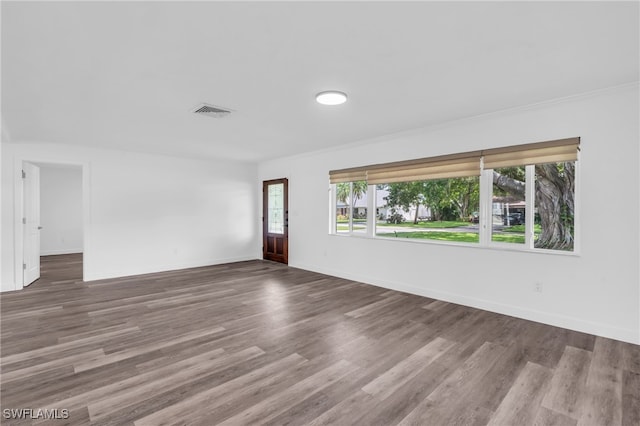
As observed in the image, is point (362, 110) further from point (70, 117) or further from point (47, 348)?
point (47, 348)

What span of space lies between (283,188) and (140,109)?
386 cm

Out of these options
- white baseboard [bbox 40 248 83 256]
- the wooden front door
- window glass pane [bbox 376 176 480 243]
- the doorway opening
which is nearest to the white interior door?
the doorway opening

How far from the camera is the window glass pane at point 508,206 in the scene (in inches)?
147

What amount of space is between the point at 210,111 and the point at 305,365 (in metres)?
2.82

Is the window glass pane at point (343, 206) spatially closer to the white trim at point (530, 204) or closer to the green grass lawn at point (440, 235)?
the green grass lawn at point (440, 235)

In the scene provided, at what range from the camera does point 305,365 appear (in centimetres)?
258

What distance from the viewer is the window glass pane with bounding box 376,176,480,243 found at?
4.25 meters

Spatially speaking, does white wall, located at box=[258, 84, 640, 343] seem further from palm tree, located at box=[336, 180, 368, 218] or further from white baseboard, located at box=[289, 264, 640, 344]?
palm tree, located at box=[336, 180, 368, 218]

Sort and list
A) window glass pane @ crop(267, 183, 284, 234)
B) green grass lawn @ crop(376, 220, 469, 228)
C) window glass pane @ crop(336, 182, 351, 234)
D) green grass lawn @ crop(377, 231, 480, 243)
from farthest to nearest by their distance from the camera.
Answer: window glass pane @ crop(267, 183, 284, 234) < window glass pane @ crop(336, 182, 351, 234) < green grass lawn @ crop(376, 220, 469, 228) < green grass lawn @ crop(377, 231, 480, 243)

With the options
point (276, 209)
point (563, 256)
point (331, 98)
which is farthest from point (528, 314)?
point (276, 209)

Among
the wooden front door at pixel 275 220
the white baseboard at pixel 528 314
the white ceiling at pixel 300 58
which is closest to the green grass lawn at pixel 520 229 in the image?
the white baseboard at pixel 528 314

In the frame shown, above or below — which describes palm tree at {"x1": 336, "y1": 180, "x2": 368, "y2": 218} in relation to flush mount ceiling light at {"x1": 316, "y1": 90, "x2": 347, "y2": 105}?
below

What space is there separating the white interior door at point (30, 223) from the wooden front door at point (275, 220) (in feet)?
13.9

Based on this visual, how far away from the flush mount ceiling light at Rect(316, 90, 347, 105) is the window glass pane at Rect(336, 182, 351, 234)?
2737 millimetres
